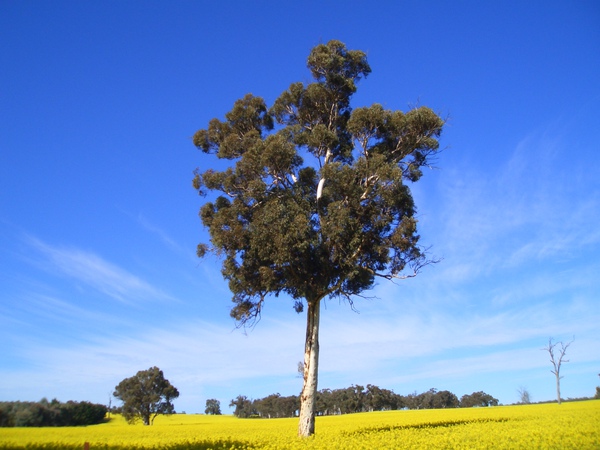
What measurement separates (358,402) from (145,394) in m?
64.2

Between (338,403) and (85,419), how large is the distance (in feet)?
243

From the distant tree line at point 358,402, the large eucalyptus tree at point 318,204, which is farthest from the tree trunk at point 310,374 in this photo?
the distant tree line at point 358,402

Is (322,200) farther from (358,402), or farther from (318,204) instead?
(358,402)

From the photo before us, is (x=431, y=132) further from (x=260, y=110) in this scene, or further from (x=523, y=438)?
(x=523, y=438)

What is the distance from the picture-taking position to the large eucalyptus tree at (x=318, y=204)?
20.7 metres

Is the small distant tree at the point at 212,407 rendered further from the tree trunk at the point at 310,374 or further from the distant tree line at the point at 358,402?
the tree trunk at the point at 310,374

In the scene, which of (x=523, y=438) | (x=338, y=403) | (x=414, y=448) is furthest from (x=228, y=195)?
(x=338, y=403)

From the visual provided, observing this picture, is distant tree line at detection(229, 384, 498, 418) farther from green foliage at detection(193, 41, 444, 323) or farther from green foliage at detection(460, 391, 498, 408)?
green foliage at detection(193, 41, 444, 323)

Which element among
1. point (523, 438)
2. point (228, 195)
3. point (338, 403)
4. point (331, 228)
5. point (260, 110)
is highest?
point (260, 110)

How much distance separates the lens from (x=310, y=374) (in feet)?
65.2

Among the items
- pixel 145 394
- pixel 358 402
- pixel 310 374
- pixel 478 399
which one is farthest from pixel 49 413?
pixel 478 399

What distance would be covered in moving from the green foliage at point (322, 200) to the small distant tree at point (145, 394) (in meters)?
72.6

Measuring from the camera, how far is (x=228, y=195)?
23688 millimetres

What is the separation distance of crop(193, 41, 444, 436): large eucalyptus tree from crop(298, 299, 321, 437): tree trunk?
45 millimetres
